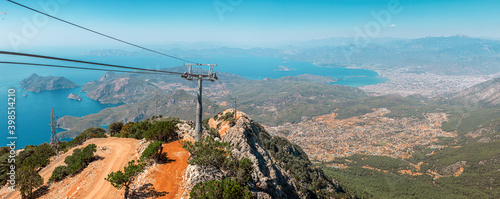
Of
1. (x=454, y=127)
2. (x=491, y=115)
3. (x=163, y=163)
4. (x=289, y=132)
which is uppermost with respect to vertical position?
(x=163, y=163)

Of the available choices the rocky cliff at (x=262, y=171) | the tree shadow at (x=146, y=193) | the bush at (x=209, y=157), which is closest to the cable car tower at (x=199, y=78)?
the bush at (x=209, y=157)

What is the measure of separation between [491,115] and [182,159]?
284 meters

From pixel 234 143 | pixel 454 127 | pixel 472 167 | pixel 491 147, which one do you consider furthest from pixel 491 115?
pixel 234 143

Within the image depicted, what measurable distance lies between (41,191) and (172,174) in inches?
476

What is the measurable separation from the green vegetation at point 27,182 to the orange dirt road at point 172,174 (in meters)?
9.87

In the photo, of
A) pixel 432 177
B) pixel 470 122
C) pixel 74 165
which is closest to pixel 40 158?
pixel 74 165

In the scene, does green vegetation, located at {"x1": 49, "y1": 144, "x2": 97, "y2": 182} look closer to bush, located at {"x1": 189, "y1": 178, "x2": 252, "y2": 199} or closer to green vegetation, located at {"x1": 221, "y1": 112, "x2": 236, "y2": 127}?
bush, located at {"x1": 189, "y1": 178, "x2": 252, "y2": 199}

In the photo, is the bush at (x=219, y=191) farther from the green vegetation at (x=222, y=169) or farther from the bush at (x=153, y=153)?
the bush at (x=153, y=153)

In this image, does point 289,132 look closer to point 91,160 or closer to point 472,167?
point 472,167

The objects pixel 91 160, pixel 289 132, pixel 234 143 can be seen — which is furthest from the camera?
pixel 289 132

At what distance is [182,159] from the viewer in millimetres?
20500

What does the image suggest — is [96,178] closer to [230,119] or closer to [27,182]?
[27,182]

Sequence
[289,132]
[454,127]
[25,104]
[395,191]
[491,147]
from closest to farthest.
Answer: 1. [395,191]
2. [491,147]
3. [25,104]
4. [454,127]
5. [289,132]

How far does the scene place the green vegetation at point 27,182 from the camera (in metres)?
17.2
